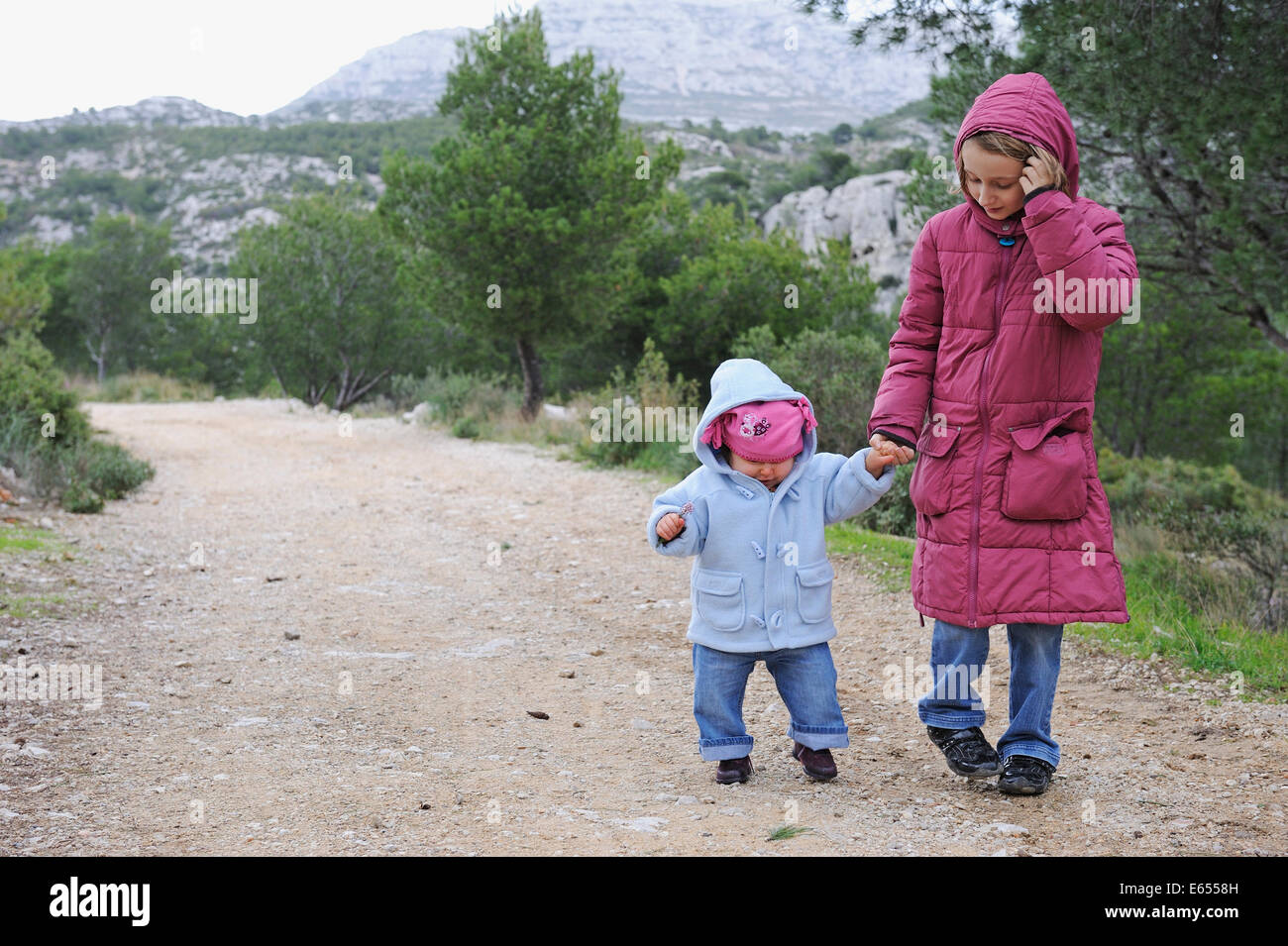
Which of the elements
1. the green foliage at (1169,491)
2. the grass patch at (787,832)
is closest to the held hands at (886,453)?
the grass patch at (787,832)

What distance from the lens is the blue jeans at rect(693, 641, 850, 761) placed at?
3.40 metres

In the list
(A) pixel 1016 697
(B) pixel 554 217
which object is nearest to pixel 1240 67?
(A) pixel 1016 697

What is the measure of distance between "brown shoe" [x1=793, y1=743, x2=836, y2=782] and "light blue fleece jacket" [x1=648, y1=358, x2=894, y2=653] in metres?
0.40

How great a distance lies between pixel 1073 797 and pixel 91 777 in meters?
3.14

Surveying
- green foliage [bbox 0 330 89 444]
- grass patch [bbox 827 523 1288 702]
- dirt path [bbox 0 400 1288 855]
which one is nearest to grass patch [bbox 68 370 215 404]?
green foliage [bbox 0 330 89 444]

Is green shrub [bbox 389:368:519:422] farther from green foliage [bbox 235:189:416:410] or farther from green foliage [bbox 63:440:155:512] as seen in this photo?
green foliage [bbox 235:189:416:410]

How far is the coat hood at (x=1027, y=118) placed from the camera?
2.99 metres

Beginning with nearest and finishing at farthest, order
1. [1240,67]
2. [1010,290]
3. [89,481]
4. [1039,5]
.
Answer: [1010,290] → [1240,67] → [1039,5] → [89,481]

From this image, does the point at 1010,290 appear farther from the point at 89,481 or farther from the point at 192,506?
the point at 89,481

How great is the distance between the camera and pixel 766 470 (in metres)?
3.39

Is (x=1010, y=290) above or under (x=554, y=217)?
under

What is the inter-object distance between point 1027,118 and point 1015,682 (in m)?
1.71

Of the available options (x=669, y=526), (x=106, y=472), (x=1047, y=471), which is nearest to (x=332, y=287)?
(x=106, y=472)

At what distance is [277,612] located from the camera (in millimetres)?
6082
